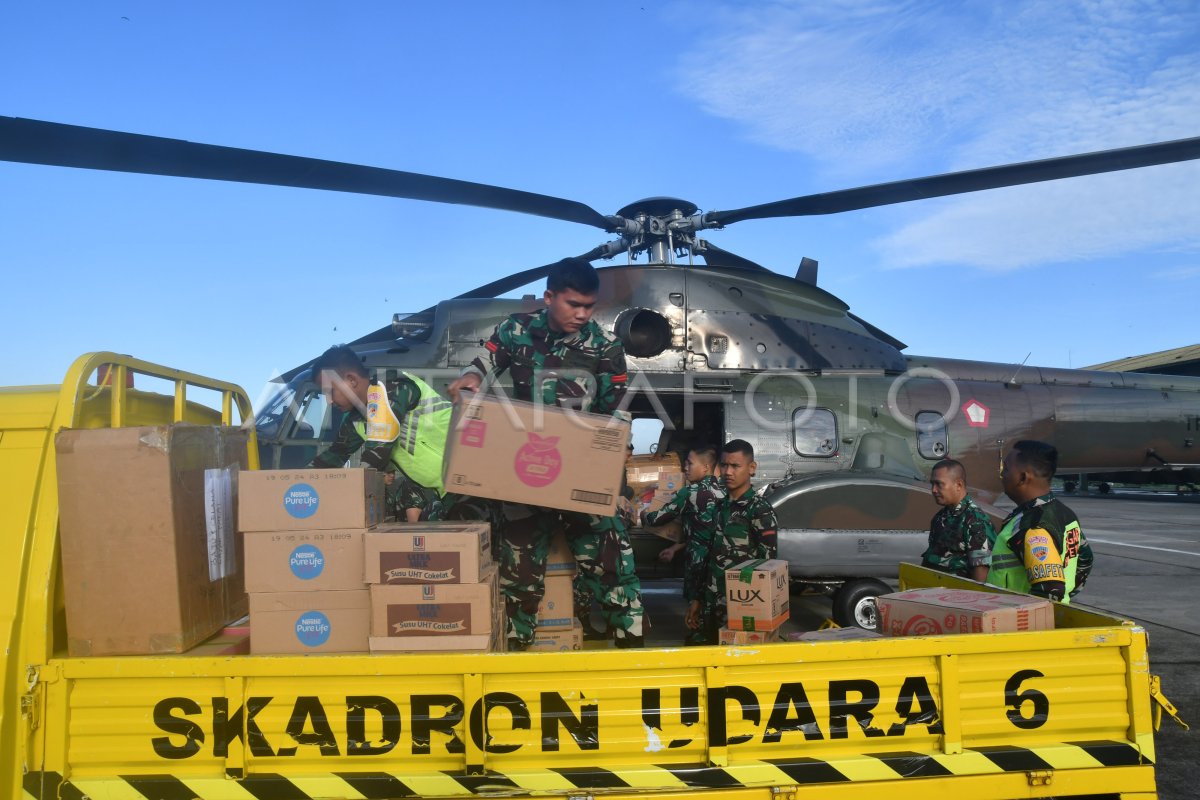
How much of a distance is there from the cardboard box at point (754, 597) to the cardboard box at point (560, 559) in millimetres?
749

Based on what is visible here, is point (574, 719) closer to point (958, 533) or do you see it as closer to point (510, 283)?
point (958, 533)

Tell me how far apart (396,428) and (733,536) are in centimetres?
205

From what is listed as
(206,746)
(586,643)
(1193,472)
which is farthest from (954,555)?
(1193,472)

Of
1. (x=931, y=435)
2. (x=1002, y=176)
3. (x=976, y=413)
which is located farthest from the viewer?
(x=976, y=413)

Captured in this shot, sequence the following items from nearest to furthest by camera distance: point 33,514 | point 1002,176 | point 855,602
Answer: point 33,514
point 1002,176
point 855,602

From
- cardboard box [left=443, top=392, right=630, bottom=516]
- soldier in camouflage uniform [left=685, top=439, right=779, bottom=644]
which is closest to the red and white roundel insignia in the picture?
soldier in camouflage uniform [left=685, top=439, right=779, bottom=644]

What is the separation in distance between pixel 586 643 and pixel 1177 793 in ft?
9.11

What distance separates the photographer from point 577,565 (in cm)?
371

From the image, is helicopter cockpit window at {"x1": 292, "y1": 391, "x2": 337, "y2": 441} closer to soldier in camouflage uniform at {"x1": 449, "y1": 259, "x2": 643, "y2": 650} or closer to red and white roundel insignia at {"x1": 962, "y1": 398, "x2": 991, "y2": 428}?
soldier in camouflage uniform at {"x1": 449, "y1": 259, "x2": 643, "y2": 650}

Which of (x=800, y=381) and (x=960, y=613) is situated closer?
(x=960, y=613)

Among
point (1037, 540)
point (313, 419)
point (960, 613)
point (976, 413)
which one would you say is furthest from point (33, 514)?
point (976, 413)

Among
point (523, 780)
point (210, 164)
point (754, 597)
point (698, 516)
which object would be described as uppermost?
point (210, 164)

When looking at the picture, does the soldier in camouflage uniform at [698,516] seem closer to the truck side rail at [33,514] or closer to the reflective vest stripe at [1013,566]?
the reflective vest stripe at [1013,566]

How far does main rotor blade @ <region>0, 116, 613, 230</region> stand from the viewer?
4090 mm
